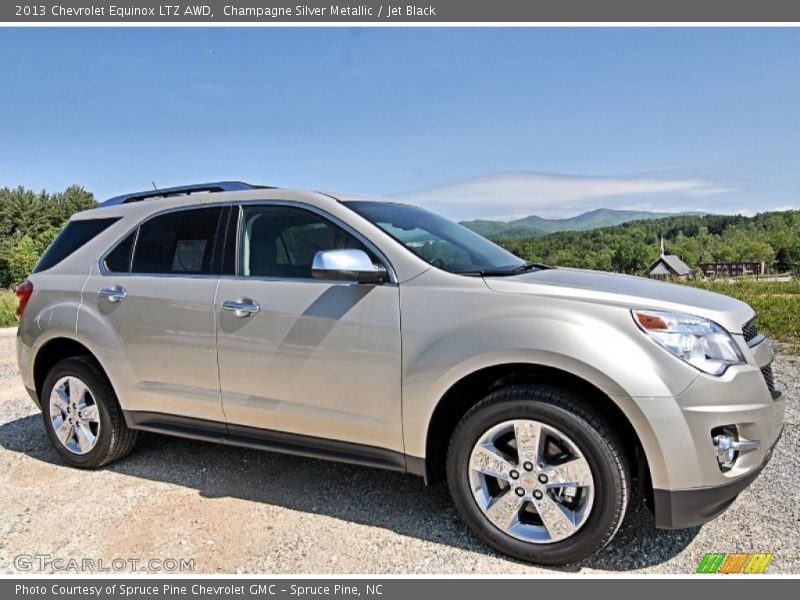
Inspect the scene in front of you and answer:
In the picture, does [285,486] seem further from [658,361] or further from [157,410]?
[658,361]

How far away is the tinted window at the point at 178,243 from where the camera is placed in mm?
3461

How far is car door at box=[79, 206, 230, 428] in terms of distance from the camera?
3.32 m

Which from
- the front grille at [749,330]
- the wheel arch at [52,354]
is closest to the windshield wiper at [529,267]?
the front grille at [749,330]

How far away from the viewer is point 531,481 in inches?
99.7

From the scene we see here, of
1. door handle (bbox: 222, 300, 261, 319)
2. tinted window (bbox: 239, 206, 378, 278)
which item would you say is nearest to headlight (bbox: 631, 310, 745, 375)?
tinted window (bbox: 239, 206, 378, 278)

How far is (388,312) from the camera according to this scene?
9.18 feet

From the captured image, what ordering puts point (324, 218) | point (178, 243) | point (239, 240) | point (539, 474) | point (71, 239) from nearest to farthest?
point (539, 474)
point (324, 218)
point (239, 240)
point (178, 243)
point (71, 239)

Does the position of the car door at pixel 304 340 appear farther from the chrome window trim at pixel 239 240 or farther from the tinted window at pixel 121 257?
the tinted window at pixel 121 257

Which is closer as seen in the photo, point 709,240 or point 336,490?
point 336,490

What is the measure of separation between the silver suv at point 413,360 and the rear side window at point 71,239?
0.07m

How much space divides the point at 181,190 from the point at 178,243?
50 cm

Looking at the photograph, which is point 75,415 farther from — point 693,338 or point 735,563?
point 735,563

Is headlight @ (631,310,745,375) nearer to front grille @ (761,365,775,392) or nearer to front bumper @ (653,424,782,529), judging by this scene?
front grille @ (761,365,775,392)

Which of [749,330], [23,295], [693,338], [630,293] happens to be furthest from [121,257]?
[749,330]
